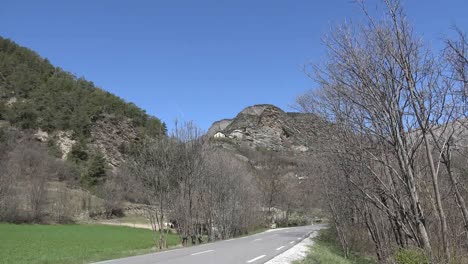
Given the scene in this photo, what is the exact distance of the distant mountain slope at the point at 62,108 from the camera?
108 meters

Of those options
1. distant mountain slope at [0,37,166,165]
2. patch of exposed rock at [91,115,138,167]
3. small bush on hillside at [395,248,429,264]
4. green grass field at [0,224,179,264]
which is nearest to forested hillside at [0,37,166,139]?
distant mountain slope at [0,37,166,165]

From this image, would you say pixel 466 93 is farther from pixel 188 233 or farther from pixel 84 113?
pixel 84 113

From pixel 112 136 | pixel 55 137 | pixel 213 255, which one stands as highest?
pixel 112 136

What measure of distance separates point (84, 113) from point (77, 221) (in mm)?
48846

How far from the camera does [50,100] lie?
118 m

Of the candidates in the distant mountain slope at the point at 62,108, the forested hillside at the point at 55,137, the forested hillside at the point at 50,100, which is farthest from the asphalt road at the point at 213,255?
the distant mountain slope at the point at 62,108

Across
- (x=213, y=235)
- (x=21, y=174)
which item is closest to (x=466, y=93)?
(x=213, y=235)

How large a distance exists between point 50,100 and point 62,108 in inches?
158

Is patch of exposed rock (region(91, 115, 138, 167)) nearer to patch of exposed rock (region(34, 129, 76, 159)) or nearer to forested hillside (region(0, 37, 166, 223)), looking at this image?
forested hillside (region(0, 37, 166, 223))

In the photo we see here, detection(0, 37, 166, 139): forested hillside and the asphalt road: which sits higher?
detection(0, 37, 166, 139): forested hillside

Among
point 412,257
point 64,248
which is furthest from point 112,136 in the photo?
point 412,257

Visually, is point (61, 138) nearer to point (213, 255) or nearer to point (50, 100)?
point (50, 100)

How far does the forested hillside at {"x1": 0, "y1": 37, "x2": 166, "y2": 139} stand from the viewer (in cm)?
10844

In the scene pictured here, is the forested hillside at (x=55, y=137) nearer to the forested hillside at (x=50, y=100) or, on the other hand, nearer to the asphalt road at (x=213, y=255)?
the forested hillside at (x=50, y=100)
